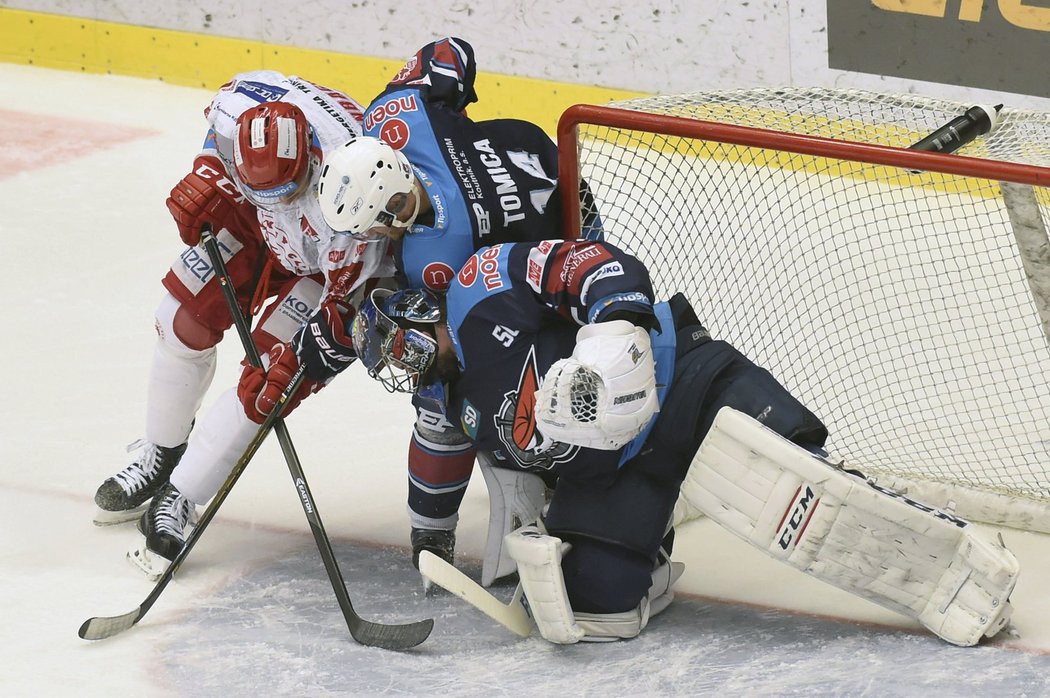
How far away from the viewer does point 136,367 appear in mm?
4422

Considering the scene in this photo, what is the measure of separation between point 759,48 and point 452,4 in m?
1.23

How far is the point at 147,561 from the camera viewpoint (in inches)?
132

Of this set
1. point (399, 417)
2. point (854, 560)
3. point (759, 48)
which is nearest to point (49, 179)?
point (399, 417)

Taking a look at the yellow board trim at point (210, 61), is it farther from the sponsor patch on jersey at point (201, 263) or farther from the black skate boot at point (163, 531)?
the black skate boot at point (163, 531)

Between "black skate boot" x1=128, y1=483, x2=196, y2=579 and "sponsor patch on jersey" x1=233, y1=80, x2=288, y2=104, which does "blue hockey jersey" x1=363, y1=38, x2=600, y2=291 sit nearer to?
"sponsor patch on jersey" x1=233, y1=80, x2=288, y2=104

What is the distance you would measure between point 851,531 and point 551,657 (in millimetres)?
608

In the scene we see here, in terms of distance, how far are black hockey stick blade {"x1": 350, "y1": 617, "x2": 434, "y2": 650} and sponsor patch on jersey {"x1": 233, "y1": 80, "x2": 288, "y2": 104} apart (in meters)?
1.10

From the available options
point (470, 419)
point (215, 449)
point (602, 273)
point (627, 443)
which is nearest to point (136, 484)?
point (215, 449)

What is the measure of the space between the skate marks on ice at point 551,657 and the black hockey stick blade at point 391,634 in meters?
0.02

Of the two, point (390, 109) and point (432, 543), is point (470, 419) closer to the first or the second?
point (432, 543)

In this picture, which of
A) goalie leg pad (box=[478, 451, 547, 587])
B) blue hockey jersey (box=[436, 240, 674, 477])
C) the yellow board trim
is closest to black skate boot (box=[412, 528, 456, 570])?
goalie leg pad (box=[478, 451, 547, 587])

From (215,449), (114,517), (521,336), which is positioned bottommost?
(114,517)

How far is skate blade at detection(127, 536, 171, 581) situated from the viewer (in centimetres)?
331

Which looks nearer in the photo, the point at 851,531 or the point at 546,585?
the point at 851,531
